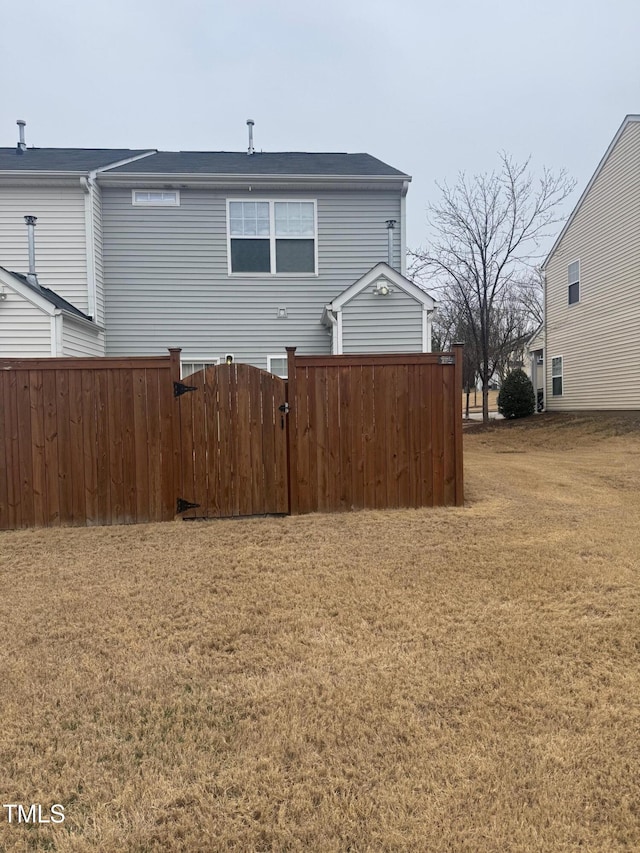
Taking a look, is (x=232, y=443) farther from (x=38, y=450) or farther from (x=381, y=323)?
(x=381, y=323)

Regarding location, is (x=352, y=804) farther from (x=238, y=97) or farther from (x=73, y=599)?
(x=238, y=97)

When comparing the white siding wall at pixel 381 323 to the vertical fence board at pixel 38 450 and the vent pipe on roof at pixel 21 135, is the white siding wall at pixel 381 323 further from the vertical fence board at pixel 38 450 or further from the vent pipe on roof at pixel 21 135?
the vent pipe on roof at pixel 21 135

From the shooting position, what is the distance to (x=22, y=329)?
8195mm

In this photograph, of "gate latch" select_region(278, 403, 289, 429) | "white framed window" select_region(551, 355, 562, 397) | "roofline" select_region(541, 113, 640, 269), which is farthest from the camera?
"white framed window" select_region(551, 355, 562, 397)

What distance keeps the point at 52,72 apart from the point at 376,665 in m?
21.2

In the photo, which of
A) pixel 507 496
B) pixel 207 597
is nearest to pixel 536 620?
pixel 207 597

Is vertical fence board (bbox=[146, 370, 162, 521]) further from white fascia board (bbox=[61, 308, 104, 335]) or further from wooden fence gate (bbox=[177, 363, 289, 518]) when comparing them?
white fascia board (bbox=[61, 308, 104, 335])

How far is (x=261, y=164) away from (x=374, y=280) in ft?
14.1

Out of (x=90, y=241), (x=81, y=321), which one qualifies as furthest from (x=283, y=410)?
(x=90, y=241)

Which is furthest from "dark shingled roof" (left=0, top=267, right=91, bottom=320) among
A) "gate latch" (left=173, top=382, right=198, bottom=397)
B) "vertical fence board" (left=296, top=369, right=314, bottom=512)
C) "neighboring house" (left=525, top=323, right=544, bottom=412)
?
"neighboring house" (left=525, top=323, right=544, bottom=412)

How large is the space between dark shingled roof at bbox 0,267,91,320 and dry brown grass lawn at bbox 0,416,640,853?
5.00 m

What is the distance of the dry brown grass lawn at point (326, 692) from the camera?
1.76 m

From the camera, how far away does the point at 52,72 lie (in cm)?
1684

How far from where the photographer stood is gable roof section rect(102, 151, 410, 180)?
10138 mm
